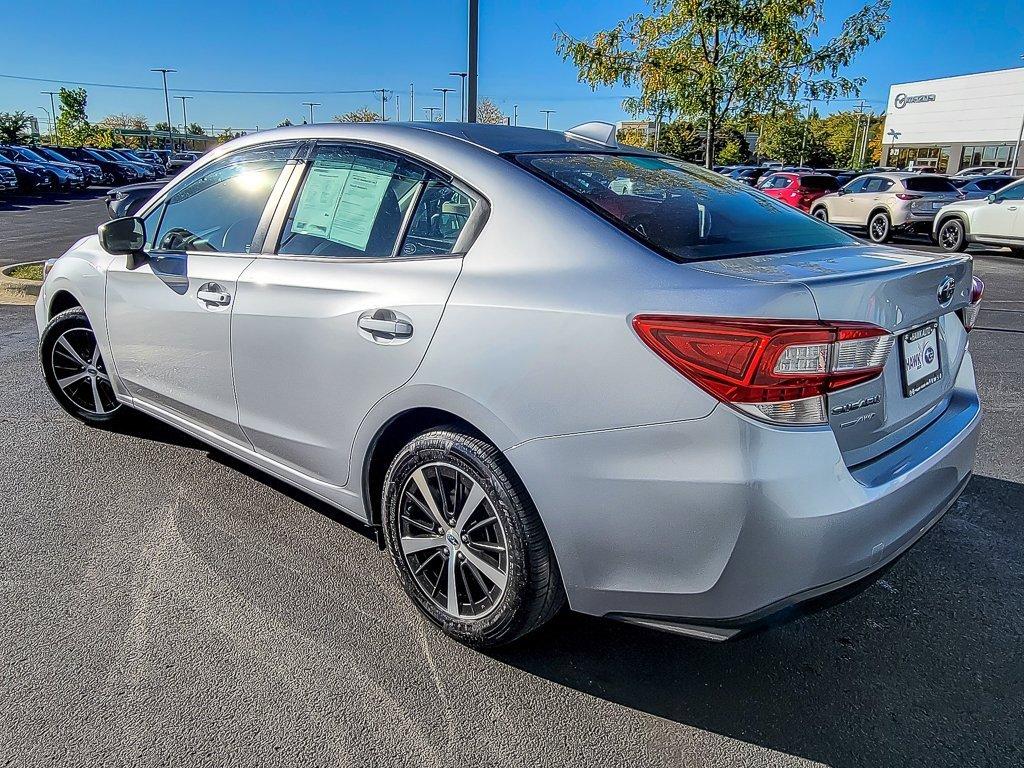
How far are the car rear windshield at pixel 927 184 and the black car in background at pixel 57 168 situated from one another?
29095 millimetres

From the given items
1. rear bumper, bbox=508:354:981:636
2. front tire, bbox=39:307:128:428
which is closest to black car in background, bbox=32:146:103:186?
front tire, bbox=39:307:128:428

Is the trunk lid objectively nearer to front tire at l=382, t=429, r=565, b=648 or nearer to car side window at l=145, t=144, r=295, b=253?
front tire at l=382, t=429, r=565, b=648

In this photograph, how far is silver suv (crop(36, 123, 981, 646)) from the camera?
1949 millimetres

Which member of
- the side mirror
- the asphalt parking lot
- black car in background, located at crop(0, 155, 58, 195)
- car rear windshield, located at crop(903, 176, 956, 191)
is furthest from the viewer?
black car in background, located at crop(0, 155, 58, 195)

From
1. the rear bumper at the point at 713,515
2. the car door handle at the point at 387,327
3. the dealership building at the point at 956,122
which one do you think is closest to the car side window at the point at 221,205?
the car door handle at the point at 387,327

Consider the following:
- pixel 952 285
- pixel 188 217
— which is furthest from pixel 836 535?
pixel 188 217

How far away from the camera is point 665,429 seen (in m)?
1.97

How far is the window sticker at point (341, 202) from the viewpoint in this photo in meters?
2.87

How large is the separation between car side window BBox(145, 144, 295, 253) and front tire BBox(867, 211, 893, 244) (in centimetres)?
1668

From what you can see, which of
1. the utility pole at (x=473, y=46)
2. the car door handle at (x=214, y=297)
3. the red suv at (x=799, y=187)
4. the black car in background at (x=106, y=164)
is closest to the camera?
the car door handle at (x=214, y=297)

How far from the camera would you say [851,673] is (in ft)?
8.23

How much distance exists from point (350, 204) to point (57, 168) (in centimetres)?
3322

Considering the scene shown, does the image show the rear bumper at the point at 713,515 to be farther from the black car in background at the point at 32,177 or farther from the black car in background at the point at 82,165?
the black car in background at the point at 82,165

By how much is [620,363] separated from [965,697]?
5.07 ft
